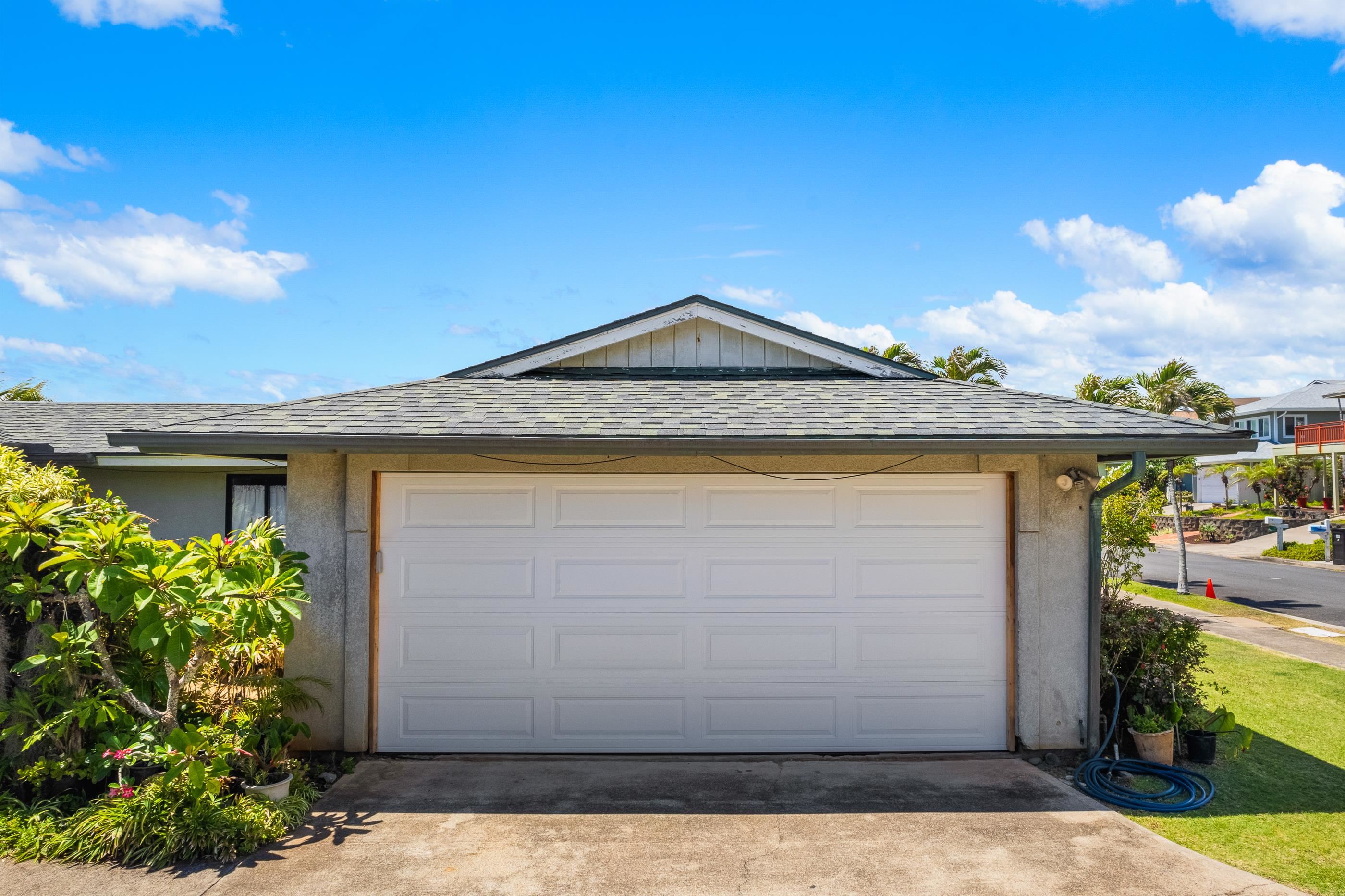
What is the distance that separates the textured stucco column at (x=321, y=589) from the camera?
589 centimetres

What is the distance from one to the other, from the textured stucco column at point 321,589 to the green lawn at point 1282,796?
19.9 feet

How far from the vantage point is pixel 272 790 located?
484 centimetres

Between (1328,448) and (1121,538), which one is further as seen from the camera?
(1328,448)

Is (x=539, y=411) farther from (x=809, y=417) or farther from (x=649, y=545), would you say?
(x=809, y=417)

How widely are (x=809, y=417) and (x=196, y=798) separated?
500 cm

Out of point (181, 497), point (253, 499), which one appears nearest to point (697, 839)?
point (253, 499)

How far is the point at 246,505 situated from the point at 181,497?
0.94 metres

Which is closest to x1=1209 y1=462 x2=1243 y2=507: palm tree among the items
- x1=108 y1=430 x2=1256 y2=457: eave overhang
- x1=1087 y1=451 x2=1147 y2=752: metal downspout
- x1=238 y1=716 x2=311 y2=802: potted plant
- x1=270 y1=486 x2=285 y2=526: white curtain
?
x1=1087 y1=451 x2=1147 y2=752: metal downspout

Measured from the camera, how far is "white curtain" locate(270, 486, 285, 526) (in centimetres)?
1057

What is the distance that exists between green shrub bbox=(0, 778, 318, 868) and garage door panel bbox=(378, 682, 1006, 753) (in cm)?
156

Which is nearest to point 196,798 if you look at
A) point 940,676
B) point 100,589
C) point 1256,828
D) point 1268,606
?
point 100,589

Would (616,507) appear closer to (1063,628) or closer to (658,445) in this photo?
(658,445)

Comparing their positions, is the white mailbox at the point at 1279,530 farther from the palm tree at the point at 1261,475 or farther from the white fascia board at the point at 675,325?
the white fascia board at the point at 675,325

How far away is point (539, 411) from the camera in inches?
242
